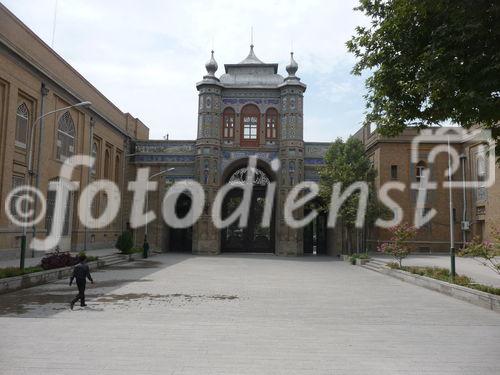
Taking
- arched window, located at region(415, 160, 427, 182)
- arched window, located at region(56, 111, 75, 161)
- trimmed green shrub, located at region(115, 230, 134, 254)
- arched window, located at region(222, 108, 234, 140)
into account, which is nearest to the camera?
arched window, located at region(56, 111, 75, 161)

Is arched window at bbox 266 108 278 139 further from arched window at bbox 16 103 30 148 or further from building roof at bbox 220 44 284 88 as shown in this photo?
arched window at bbox 16 103 30 148

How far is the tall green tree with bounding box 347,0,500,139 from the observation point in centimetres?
938

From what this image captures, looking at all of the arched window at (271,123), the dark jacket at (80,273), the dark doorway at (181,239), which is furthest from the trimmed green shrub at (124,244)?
the dark jacket at (80,273)

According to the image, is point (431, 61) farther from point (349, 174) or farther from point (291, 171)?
point (291, 171)

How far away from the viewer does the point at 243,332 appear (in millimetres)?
9102

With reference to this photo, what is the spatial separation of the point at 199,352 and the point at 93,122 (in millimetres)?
29319

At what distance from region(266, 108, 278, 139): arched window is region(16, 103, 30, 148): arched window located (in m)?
20.6

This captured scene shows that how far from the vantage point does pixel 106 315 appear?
1066 cm

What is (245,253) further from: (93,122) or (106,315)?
(106,315)

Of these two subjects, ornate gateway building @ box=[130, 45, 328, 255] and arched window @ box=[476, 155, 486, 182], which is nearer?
arched window @ box=[476, 155, 486, 182]

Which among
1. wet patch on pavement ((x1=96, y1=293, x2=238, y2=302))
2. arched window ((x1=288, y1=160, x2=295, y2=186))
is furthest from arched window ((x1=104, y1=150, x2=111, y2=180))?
wet patch on pavement ((x1=96, y1=293, x2=238, y2=302))

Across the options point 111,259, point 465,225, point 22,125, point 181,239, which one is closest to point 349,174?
point 465,225

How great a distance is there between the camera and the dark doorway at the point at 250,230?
1626 inches

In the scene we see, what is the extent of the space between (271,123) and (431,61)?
102 feet
